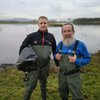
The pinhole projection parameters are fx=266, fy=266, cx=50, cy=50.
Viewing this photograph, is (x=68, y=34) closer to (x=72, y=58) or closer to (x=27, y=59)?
(x=72, y=58)

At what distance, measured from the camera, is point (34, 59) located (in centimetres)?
683

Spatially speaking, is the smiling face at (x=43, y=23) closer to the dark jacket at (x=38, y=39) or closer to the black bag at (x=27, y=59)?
the dark jacket at (x=38, y=39)

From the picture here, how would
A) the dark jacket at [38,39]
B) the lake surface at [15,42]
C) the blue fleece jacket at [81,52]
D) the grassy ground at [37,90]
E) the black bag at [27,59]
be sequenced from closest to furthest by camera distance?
the blue fleece jacket at [81,52]
the black bag at [27,59]
the dark jacket at [38,39]
the grassy ground at [37,90]
the lake surface at [15,42]

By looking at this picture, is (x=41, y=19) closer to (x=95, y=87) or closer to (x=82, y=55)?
(x=82, y=55)

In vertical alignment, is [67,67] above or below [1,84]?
above

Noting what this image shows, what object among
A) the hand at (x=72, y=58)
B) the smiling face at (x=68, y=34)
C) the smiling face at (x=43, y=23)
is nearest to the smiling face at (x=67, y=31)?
the smiling face at (x=68, y=34)

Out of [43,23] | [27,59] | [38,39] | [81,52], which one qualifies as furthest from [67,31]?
[27,59]

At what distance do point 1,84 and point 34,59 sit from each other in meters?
5.56

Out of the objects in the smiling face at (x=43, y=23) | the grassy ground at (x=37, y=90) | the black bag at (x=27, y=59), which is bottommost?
the grassy ground at (x=37, y=90)

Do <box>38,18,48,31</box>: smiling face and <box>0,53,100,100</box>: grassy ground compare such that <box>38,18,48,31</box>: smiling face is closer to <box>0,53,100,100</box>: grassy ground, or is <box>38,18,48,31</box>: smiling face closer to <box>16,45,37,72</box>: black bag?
<box>16,45,37,72</box>: black bag

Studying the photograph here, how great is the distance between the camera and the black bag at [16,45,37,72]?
6848 mm

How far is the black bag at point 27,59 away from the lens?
22.5 ft

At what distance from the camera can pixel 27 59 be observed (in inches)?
270

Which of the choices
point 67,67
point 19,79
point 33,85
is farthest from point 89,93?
point 19,79
